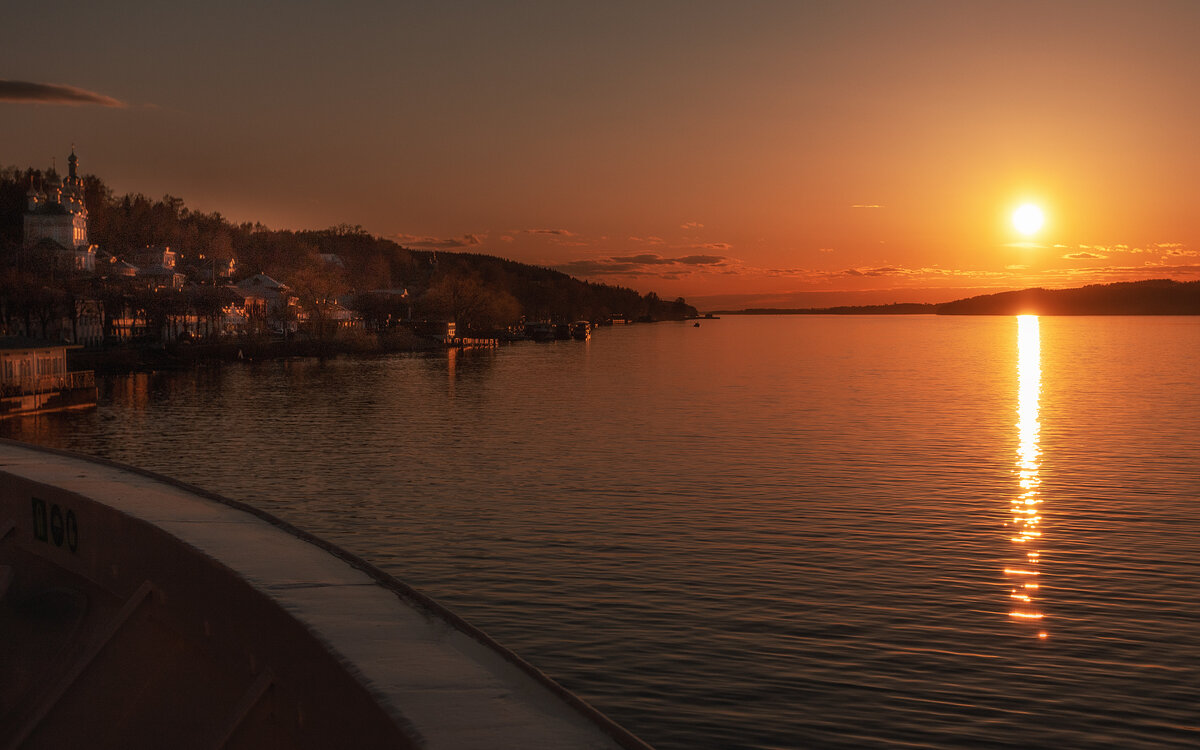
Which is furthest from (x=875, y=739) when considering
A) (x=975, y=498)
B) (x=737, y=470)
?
(x=737, y=470)

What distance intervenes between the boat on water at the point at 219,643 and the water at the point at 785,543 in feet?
23.6

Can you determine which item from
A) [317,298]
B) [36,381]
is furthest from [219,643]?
[317,298]

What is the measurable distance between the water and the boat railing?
3.35 meters

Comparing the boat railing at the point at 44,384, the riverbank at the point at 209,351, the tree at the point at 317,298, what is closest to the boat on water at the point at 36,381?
the boat railing at the point at 44,384

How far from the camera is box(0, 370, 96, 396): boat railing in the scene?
7569 cm

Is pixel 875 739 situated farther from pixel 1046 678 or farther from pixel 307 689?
pixel 307 689

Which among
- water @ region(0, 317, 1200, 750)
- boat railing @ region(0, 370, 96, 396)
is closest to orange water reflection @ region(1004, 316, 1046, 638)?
water @ region(0, 317, 1200, 750)

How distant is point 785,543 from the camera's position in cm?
3011

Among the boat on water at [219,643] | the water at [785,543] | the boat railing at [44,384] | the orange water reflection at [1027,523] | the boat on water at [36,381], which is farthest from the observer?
the boat railing at [44,384]

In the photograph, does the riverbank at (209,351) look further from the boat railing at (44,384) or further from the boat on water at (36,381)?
the boat on water at (36,381)

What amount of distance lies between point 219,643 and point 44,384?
78.4 metres

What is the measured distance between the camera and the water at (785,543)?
1788cm

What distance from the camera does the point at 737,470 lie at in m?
45.6

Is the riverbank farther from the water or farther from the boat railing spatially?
the water
